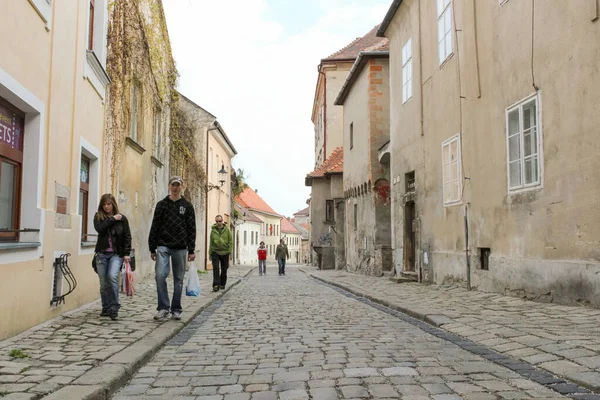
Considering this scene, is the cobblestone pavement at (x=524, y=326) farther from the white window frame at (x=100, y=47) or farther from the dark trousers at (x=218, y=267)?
the white window frame at (x=100, y=47)

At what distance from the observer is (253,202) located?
7438cm

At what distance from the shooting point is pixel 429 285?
14188 mm

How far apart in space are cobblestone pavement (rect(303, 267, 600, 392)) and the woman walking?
13.6 ft

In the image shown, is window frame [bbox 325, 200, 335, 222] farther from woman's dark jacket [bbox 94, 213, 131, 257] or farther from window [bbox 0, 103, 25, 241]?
window [bbox 0, 103, 25, 241]

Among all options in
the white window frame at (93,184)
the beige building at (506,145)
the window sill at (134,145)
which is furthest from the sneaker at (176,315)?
the window sill at (134,145)

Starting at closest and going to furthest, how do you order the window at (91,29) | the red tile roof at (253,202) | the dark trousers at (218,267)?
the window at (91,29), the dark trousers at (218,267), the red tile roof at (253,202)

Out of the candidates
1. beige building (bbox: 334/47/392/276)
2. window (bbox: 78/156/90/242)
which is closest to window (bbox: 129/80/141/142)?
window (bbox: 78/156/90/242)

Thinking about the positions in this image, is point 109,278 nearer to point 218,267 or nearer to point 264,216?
point 218,267

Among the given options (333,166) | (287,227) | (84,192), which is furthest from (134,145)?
(287,227)

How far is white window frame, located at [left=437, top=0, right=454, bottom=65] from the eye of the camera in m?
12.9

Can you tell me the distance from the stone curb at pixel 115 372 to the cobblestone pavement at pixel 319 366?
0.09m

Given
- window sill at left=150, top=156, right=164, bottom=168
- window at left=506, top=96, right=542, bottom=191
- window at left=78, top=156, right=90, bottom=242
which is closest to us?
window at left=506, top=96, right=542, bottom=191

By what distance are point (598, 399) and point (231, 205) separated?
125ft

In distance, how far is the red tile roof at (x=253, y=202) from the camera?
6879 cm
